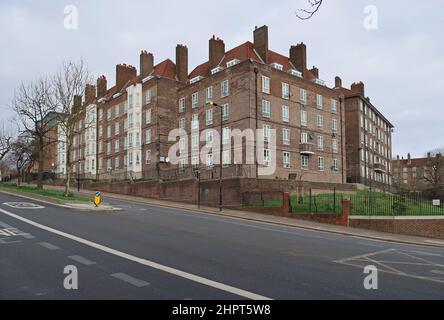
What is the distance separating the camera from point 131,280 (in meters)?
7.76

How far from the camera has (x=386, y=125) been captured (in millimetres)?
83375

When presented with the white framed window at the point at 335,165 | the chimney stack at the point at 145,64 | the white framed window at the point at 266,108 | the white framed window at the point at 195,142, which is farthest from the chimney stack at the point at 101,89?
the white framed window at the point at 335,165

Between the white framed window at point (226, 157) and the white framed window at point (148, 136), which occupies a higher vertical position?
the white framed window at point (148, 136)

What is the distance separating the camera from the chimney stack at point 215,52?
4884 cm

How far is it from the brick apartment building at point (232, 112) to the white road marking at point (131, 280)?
1093 inches

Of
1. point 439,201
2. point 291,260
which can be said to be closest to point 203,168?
point 439,201

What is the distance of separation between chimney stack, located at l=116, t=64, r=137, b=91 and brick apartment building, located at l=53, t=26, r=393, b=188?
0.22 m

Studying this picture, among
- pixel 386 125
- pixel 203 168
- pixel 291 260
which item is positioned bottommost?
pixel 291 260

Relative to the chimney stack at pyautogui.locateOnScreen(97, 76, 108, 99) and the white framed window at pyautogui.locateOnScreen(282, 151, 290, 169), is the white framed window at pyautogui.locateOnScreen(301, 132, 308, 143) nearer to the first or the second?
the white framed window at pyautogui.locateOnScreen(282, 151, 290, 169)

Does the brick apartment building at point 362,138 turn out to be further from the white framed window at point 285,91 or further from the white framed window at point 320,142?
the white framed window at point 285,91

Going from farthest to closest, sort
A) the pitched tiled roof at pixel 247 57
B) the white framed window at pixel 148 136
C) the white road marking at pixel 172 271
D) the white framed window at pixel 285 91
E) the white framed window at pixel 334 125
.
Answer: the white framed window at pixel 148 136 < the white framed window at pixel 334 125 < the pitched tiled roof at pixel 247 57 < the white framed window at pixel 285 91 < the white road marking at pixel 172 271

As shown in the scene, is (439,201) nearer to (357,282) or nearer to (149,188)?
(357,282)

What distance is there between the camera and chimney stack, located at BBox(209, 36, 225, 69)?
48.8 m
